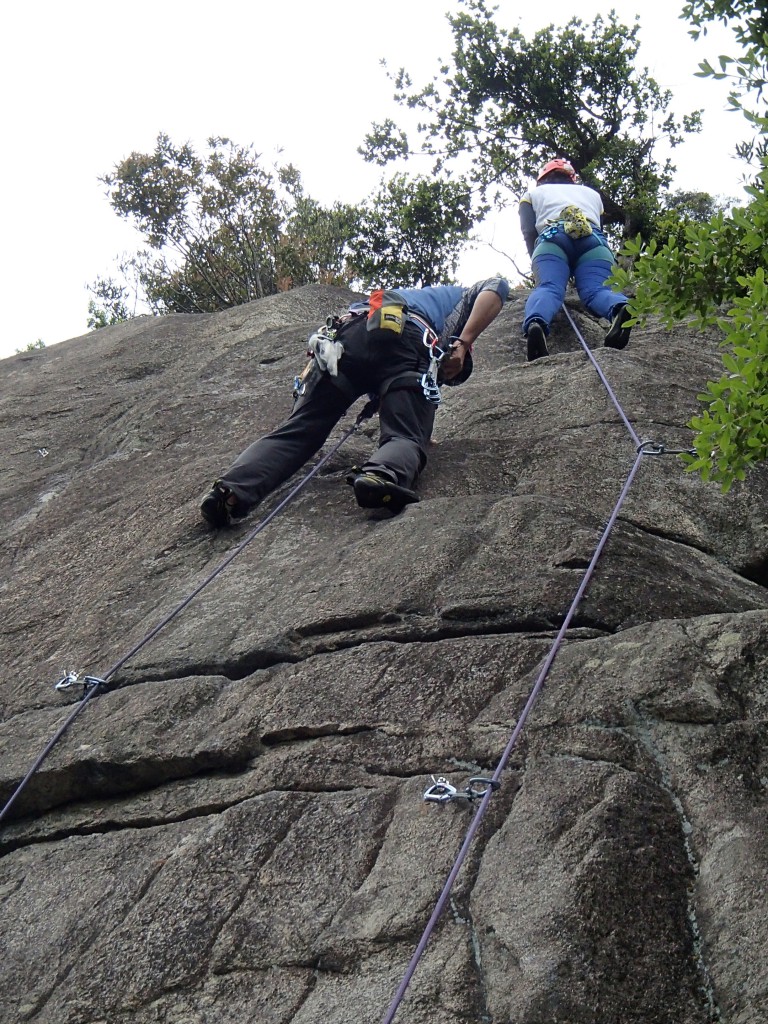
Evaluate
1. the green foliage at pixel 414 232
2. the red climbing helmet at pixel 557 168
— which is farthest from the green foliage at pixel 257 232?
the red climbing helmet at pixel 557 168

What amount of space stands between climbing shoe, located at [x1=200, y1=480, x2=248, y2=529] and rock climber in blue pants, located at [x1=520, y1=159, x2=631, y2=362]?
286 centimetres

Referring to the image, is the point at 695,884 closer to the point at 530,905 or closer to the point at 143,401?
the point at 530,905

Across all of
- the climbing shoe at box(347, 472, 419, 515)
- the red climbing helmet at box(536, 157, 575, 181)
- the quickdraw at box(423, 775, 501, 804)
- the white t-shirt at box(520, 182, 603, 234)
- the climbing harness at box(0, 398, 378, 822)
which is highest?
the red climbing helmet at box(536, 157, 575, 181)

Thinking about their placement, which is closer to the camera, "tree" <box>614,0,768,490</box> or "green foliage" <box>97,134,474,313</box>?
"tree" <box>614,0,768,490</box>

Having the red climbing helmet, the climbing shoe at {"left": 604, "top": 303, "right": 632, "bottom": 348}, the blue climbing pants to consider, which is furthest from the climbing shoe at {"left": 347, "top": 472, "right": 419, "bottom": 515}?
the red climbing helmet

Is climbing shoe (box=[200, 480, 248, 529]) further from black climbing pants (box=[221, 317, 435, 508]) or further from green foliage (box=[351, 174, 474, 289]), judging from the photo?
green foliage (box=[351, 174, 474, 289])

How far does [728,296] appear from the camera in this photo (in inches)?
206

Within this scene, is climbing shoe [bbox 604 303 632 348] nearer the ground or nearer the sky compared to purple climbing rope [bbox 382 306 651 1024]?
nearer the sky

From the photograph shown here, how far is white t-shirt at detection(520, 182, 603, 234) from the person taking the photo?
8789mm

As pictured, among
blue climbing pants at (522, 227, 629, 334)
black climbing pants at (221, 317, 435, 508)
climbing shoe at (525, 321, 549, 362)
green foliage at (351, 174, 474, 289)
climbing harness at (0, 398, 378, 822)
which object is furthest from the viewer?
green foliage at (351, 174, 474, 289)

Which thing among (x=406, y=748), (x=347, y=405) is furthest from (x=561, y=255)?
(x=406, y=748)

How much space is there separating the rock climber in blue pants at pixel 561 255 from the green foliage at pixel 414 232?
7989mm

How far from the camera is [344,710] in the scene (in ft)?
14.4

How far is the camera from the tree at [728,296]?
4062 millimetres
